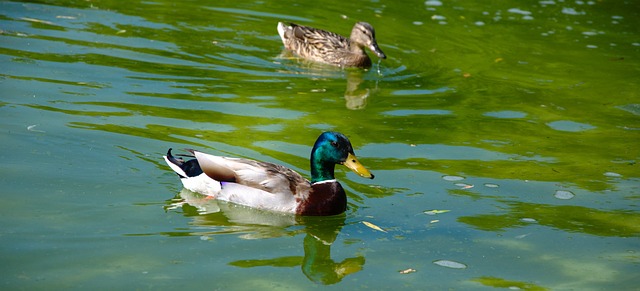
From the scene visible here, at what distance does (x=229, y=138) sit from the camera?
9.67 m

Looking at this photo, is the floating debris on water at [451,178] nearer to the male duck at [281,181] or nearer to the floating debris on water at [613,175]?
the male duck at [281,181]

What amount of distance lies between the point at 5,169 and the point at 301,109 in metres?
3.67

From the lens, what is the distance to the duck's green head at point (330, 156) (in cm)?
805

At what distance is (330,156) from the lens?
8.10m

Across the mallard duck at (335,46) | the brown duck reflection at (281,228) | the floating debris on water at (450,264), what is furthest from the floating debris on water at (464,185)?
the mallard duck at (335,46)

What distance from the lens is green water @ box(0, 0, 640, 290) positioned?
693 centimetres

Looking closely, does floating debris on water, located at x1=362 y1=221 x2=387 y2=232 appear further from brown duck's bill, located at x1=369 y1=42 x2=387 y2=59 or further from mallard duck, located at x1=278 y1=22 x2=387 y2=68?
mallard duck, located at x1=278 y1=22 x2=387 y2=68

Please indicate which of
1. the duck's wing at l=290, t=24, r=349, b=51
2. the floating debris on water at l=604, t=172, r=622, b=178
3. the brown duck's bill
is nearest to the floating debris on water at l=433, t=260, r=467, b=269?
the floating debris on water at l=604, t=172, r=622, b=178

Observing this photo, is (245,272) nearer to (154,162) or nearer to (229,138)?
(154,162)

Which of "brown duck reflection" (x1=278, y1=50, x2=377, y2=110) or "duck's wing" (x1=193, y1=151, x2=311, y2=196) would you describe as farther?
"brown duck reflection" (x1=278, y1=50, x2=377, y2=110)

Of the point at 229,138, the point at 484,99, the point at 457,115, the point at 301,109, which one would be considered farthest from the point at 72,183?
the point at 484,99

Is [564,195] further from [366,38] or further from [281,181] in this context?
[366,38]

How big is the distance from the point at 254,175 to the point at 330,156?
0.62 m

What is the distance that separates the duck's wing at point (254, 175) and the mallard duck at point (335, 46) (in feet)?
19.5
